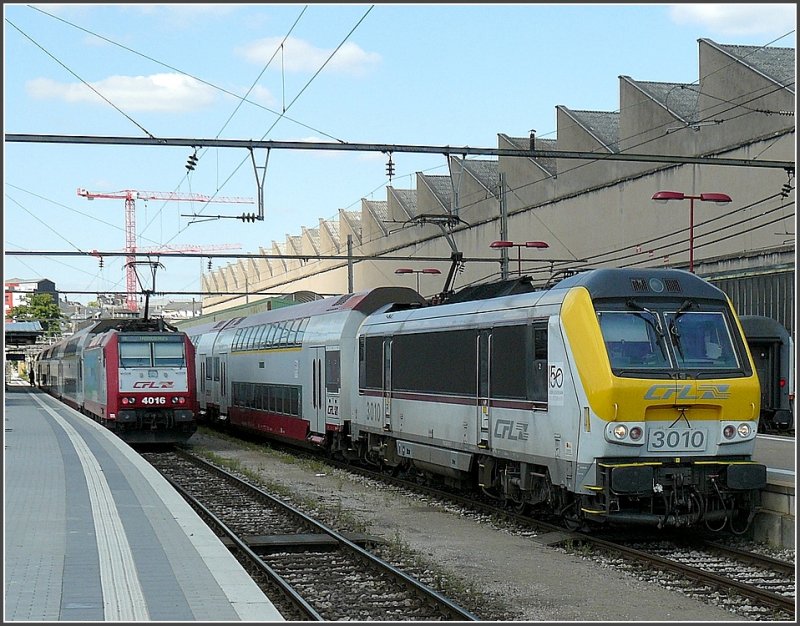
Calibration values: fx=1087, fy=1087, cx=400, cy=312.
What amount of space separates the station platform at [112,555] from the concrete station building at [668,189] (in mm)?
9787

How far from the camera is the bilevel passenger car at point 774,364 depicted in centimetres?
2841

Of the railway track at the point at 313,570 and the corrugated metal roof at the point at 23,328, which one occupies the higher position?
the corrugated metal roof at the point at 23,328

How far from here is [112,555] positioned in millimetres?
10414

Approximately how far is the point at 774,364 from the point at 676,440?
58.9 ft

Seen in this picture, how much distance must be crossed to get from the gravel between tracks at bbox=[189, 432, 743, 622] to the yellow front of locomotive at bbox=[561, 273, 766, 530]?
1014 millimetres

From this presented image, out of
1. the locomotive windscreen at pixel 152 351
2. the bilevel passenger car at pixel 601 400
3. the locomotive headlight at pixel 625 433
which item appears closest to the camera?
the locomotive headlight at pixel 625 433

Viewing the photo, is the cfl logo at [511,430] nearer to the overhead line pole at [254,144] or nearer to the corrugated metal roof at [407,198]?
the overhead line pole at [254,144]

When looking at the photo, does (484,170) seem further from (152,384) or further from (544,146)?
(152,384)

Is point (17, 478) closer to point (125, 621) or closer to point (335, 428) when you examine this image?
point (335, 428)

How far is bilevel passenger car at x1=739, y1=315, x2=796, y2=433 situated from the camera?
28406 mm

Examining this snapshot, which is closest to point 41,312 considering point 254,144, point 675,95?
point 675,95

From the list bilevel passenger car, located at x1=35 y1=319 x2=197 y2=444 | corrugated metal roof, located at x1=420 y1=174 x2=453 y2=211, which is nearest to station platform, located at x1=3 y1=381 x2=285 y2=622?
bilevel passenger car, located at x1=35 y1=319 x2=197 y2=444

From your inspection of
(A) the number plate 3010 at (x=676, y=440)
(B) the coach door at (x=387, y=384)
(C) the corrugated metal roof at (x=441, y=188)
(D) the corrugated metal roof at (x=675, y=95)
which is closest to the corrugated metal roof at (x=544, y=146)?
(D) the corrugated metal roof at (x=675, y=95)

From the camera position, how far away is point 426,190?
212ft
